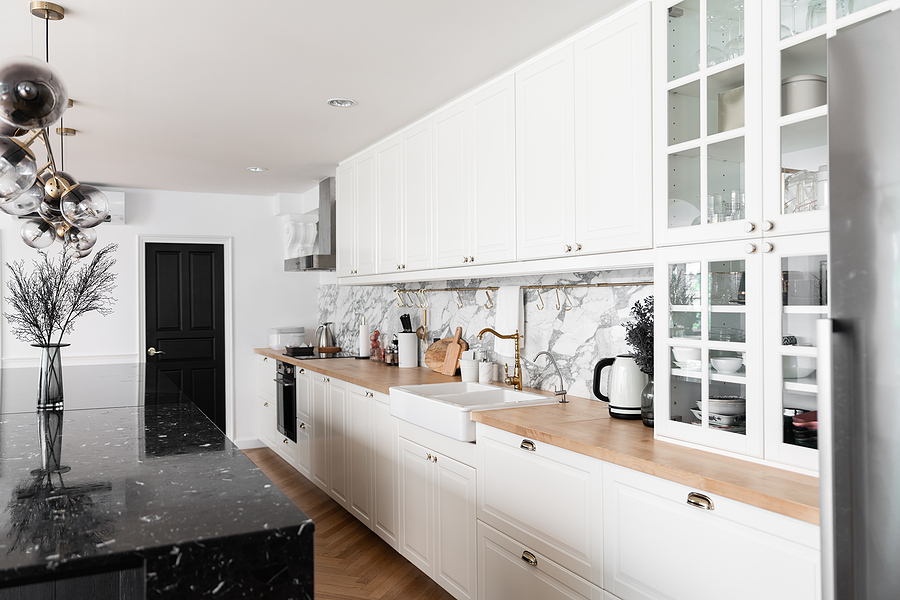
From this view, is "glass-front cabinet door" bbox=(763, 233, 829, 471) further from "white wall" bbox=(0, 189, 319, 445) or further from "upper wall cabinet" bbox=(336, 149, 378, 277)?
"white wall" bbox=(0, 189, 319, 445)

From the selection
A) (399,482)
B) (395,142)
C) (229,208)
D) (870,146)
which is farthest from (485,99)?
(229,208)

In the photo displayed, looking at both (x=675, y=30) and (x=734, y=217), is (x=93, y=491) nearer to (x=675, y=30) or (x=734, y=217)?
(x=734, y=217)

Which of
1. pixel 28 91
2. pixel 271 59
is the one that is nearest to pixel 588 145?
pixel 271 59

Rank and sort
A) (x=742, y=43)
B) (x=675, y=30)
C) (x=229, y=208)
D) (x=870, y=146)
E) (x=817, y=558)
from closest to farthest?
(x=870, y=146) < (x=817, y=558) < (x=742, y=43) < (x=675, y=30) < (x=229, y=208)

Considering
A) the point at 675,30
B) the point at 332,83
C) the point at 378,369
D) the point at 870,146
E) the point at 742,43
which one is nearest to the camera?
the point at 870,146

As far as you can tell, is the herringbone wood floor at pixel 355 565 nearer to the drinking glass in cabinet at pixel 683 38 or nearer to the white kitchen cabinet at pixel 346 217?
the white kitchen cabinet at pixel 346 217

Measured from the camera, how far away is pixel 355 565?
3.36 m

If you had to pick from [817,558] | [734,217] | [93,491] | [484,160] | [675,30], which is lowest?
[817,558]

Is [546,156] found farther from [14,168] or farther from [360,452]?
[360,452]

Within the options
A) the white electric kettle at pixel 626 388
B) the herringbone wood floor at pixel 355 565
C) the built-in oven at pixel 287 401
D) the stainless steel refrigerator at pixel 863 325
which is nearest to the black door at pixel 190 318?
the built-in oven at pixel 287 401

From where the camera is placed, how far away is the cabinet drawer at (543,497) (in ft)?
6.55

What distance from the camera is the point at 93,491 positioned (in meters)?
1.38

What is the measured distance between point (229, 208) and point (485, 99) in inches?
154

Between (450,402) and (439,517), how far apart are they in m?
0.53
